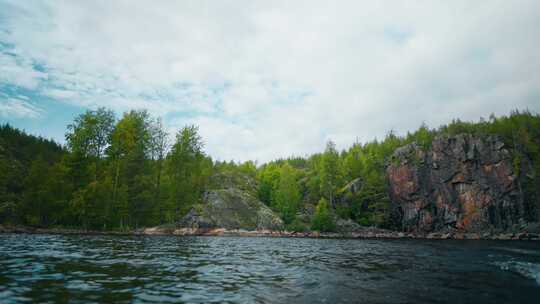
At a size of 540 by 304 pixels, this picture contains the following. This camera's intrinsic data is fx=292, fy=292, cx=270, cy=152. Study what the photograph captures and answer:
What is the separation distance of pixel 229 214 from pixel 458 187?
69.3 m

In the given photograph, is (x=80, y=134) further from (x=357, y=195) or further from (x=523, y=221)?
(x=523, y=221)

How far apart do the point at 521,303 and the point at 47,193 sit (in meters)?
65.6

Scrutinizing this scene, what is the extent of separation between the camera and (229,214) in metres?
76.6

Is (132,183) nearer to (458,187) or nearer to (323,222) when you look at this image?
(323,222)

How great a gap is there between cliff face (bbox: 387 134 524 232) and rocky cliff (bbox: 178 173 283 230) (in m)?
43.0

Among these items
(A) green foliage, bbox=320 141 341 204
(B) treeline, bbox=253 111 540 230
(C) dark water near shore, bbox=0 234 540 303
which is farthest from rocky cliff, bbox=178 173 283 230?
(C) dark water near shore, bbox=0 234 540 303

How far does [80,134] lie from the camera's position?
56438 millimetres

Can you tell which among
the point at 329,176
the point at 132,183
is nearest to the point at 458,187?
the point at 329,176

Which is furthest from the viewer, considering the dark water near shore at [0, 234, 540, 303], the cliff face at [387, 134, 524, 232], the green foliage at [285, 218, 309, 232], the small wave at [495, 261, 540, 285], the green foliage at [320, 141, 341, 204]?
the green foliage at [320, 141, 341, 204]

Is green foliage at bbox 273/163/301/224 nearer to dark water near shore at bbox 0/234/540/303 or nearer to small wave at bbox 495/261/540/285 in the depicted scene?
small wave at bbox 495/261/540/285

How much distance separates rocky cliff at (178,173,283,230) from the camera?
7131cm

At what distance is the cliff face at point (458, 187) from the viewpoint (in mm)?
83938

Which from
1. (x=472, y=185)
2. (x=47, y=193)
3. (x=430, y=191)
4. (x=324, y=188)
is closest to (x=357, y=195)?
(x=324, y=188)

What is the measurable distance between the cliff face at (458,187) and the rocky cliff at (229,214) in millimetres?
42950
